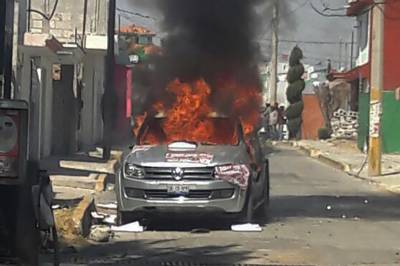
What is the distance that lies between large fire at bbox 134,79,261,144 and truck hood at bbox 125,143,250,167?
689 millimetres

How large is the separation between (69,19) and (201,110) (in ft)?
61.6

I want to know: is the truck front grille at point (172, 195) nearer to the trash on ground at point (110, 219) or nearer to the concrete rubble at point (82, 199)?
the concrete rubble at point (82, 199)

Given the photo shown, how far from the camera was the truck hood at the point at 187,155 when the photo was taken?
14227 millimetres

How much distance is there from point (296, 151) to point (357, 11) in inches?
278

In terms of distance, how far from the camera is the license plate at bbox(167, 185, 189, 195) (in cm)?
1416

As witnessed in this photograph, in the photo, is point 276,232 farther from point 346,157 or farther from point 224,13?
point 346,157

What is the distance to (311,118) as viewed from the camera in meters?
61.6

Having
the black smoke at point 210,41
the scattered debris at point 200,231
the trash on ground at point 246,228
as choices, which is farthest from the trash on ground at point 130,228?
the black smoke at point 210,41

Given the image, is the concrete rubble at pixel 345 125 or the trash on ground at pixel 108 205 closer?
the trash on ground at pixel 108 205

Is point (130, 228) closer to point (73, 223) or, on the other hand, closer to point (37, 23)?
point (73, 223)

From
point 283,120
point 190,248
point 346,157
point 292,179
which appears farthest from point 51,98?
point 283,120

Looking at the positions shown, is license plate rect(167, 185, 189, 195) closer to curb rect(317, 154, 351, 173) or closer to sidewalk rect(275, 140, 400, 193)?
sidewalk rect(275, 140, 400, 193)

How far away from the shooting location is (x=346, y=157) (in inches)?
1417

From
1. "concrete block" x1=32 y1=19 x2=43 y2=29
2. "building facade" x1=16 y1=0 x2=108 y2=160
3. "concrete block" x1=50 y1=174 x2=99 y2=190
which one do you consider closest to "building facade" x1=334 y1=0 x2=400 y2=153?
"building facade" x1=16 y1=0 x2=108 y2=160
